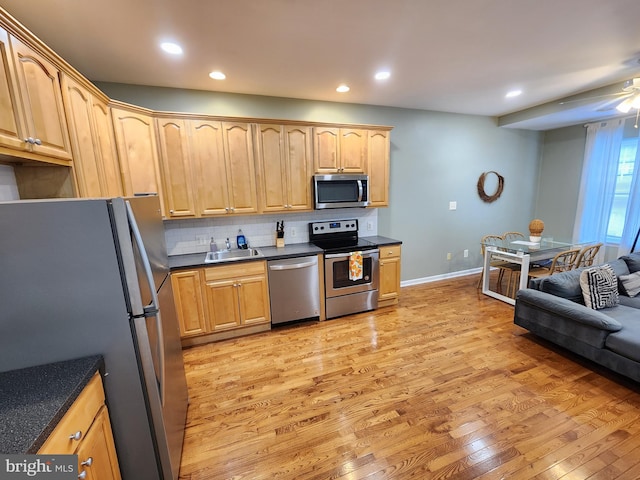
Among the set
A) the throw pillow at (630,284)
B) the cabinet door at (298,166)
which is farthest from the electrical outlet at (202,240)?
the throw pillow at (630,284)

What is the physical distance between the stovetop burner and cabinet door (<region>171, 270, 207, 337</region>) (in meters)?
1.43

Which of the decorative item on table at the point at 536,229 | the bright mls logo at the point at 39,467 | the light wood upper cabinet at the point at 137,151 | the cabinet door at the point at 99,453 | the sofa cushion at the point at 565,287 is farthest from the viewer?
the decorative item on table at the point at 536,229

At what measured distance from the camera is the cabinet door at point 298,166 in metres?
3.09

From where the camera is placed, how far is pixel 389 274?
3.52 m

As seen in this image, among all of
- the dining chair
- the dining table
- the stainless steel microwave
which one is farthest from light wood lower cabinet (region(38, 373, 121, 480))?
the dining chair

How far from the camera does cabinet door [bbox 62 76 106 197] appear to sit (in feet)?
5.66

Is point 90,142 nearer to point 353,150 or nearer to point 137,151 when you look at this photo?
point 137,151

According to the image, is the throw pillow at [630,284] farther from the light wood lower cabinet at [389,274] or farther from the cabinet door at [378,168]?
the cabinet door at [378,168]

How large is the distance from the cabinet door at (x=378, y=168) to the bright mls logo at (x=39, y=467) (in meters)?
3.28

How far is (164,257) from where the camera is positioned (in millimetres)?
1844

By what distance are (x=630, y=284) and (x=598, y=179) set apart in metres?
2.24

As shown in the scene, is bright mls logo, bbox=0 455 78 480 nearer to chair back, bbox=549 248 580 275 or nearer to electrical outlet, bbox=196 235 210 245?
electrical outlet, bbox=196 235 210 245

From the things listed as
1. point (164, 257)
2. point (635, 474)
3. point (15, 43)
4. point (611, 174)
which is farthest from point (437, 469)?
point (611, 174)

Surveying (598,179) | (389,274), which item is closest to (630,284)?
(598,179)
